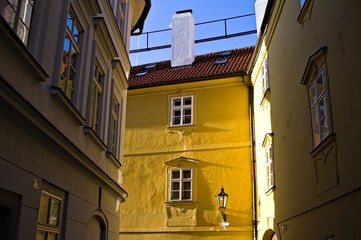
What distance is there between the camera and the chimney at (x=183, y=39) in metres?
18.5

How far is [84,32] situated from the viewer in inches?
312

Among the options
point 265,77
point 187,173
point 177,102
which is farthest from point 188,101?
point 265,77

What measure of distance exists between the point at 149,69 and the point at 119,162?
8925mm

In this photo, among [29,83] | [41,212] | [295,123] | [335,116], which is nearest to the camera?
[29,83]

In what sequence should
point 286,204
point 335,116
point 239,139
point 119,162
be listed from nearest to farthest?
point 335,116, point 286,204, point 119,162, point 239,139

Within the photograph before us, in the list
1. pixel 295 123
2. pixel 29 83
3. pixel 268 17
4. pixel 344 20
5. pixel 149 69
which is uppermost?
pixel 149 69

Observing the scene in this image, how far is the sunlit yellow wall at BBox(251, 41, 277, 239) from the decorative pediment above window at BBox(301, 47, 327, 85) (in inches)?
162

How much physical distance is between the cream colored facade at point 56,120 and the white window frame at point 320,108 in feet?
13.2

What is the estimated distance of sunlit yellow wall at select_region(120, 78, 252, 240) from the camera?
14391mm

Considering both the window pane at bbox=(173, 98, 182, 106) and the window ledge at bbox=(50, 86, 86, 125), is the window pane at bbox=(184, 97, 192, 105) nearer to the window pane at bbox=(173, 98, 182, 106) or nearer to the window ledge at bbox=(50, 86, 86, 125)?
the window pane at bbox=(173, 98, 182, 106)

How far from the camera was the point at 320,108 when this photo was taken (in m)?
7.49

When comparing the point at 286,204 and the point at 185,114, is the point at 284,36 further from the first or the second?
the point at 185,114

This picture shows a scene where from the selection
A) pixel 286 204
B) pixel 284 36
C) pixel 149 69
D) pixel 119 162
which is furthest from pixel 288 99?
pixel 149 69

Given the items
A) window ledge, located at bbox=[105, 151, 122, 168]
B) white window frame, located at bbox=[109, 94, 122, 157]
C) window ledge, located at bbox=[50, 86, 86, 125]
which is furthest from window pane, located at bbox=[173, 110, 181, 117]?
window ledge, located at bbox=[50, 86, 86, 125]
